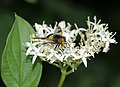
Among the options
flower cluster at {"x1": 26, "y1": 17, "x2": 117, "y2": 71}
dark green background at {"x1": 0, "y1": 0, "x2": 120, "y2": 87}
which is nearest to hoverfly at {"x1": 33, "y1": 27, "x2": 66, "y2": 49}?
flower cluster at {"x1": 26, "y1": 17, "x2": 117, "y2": 71}

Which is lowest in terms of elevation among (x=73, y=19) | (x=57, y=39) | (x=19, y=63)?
(x=19, y=63)

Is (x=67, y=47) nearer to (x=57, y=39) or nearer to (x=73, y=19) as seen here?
(x=57, y=39)

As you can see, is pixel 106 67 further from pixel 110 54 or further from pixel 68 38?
pixel 68 38

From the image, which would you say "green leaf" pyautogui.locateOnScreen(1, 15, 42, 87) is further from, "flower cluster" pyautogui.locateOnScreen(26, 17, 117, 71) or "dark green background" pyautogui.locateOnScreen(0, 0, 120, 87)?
"dark green background" pyautogui.locateOnScreen(0, 0, 120, 87)

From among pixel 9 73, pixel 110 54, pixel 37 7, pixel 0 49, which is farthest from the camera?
pixel 110 54

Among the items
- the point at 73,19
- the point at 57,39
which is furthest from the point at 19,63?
the point at 73,19

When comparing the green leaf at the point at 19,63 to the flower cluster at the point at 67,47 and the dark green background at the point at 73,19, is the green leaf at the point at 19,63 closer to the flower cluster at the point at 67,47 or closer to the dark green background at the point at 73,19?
the flower cluster at the point at 67,47

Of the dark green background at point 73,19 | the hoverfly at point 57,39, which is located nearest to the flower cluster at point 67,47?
the hoverfly at point 57,39

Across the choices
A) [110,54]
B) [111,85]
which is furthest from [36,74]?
[110,54]
